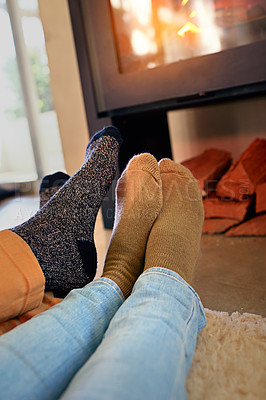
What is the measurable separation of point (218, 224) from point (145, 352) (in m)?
0.99

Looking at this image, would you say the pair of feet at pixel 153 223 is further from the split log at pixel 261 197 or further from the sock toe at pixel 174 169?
the split log at pixel 261 197

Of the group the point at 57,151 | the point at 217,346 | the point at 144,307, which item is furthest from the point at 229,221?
the point at 57,151

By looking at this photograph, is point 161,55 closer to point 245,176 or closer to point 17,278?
point 245,176

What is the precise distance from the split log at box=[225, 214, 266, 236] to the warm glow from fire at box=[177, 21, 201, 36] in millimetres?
629

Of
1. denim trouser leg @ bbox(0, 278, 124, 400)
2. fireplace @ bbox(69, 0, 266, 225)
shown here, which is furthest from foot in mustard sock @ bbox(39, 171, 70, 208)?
denim trouser leg @ bbox(0, 278, 124, 400)

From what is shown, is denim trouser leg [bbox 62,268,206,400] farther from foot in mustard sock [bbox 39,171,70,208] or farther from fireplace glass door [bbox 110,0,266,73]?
fireplace glass door [bbox 110,0,266,73]

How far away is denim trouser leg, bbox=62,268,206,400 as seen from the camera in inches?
12.2

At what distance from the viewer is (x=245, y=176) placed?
128cm

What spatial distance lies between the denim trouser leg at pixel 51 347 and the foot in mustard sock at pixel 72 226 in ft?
0.42

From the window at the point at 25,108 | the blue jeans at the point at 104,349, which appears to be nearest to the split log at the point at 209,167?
the blue jeans at the point at 104,349

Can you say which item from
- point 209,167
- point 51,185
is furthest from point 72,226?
point 209,167

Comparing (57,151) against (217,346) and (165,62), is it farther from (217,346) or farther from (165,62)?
(217,346)

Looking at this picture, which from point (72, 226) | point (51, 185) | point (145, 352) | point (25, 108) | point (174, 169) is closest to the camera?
point (145, 352)

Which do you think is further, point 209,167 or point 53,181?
point 209,167
